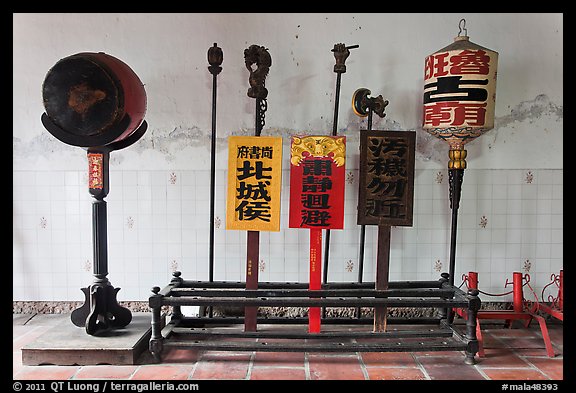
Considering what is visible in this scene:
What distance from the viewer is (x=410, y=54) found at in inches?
152

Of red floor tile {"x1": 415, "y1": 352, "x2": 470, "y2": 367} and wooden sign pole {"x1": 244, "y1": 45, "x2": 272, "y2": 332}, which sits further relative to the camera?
wooden sign pole {"x1": 244, "y1": 45, "x2": 272, "y2": 332}

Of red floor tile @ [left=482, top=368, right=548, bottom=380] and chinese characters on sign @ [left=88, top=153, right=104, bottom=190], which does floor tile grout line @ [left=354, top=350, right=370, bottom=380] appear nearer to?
red floor tile @ [left=482, top=368, right=548, bottom=380]

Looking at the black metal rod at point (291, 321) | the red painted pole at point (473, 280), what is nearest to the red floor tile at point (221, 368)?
the black metal rod at point (291, 321)

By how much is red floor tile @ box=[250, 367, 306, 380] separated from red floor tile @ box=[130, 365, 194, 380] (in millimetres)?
411

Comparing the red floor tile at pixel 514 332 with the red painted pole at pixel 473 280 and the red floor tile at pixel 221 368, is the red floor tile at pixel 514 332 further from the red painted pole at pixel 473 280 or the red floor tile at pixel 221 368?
the red floor tile at pixel 221 368

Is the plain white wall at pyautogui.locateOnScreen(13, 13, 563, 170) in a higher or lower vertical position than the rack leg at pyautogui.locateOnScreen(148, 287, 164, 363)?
higher

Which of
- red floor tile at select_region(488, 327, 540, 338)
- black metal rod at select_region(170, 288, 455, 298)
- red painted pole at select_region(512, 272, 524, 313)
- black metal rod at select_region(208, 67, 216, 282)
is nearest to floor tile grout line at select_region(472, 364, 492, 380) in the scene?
black metal rod at select_region(170, 288, 455, 298)

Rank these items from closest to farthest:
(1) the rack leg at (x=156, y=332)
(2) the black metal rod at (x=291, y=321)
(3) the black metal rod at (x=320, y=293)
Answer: (1) the rack leg at (x=156, y=332) < (3) the black metal rod at (x=320, y=293) < (2) the black metal rod at (x=291, y=321)

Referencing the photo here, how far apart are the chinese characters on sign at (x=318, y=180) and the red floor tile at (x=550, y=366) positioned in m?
1.54

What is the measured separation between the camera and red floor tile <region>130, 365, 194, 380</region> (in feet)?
9.66

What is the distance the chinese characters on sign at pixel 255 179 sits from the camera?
3252 mm

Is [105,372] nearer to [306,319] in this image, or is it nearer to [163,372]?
[163,372]

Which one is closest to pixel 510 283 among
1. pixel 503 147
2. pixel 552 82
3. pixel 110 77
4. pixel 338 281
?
pixel 503 147

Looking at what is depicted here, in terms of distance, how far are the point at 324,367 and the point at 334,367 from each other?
0.21 ft
